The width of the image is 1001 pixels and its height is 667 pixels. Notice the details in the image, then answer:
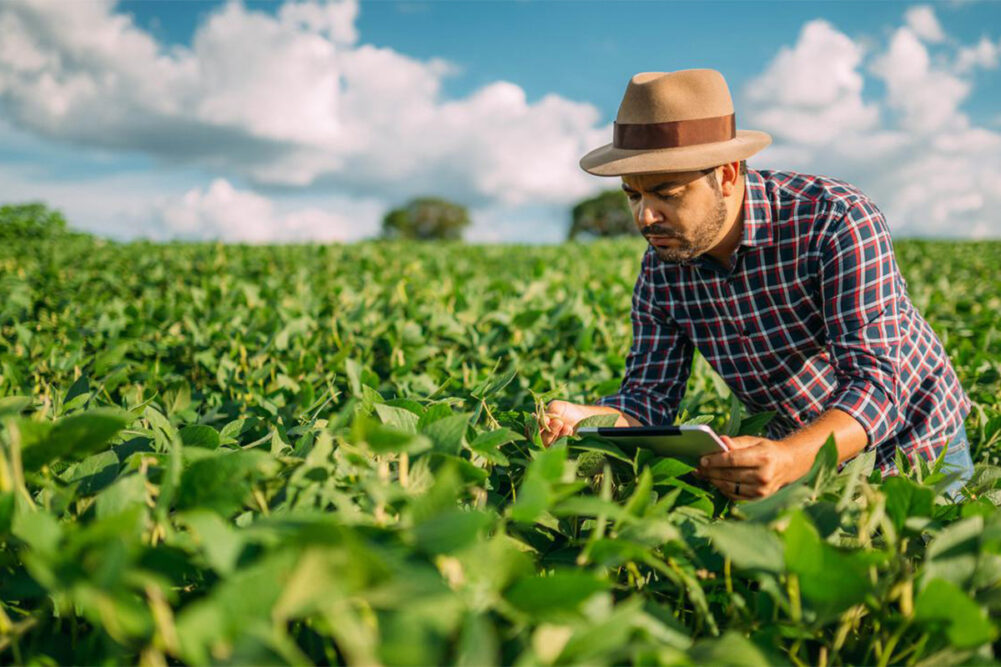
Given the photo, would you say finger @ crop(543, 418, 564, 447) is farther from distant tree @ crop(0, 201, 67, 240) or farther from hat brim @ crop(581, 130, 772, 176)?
distant tree @ crop(0, 201, 67, 240)

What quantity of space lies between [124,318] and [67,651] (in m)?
3.49

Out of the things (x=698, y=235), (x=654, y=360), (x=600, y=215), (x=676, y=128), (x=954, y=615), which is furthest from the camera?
(x=600, y=215)

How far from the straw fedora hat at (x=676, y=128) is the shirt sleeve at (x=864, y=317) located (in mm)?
433

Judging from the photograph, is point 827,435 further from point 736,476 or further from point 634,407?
point 634,407

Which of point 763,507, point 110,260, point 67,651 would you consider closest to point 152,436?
point 67,651

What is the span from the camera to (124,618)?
0.76 m

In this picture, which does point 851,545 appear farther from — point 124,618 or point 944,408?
point 944,408

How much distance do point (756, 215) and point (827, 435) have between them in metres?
0.90

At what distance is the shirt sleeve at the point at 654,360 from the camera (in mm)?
2809

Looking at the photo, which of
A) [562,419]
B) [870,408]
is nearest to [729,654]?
[562,419]

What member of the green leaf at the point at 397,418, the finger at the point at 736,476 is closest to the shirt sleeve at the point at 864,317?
the finger at the point at 736,476

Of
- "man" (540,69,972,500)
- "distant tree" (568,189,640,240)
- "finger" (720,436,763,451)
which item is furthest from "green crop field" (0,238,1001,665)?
"distant tree" (568,189,640,240)

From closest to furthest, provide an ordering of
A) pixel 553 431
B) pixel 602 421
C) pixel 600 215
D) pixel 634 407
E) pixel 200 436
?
pixel 200 436
pixel 602 421
pixel 553 431
pixel 634 407
pixel 600 215

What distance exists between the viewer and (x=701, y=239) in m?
2.46
